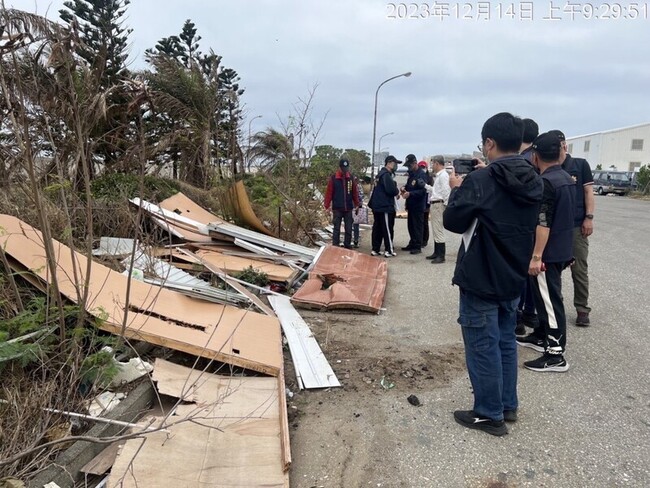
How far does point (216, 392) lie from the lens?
312cm

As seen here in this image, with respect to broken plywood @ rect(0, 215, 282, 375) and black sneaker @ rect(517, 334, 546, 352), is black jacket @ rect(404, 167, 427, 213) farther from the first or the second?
broken plywood @ rect(0, 215, 282, 375)

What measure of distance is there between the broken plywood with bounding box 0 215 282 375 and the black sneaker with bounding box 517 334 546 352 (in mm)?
2300

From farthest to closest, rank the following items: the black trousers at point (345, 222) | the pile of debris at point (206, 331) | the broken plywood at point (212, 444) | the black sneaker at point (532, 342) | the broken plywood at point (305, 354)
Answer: the black trousers at point (345, 222) → the black sneaker at point (532, 342) → the broken plywood at point (305, 354) → the pile of debris at point (206, 331) → the broken plywood at point (212, 444)

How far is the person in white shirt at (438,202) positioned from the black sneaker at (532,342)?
3.88 metres

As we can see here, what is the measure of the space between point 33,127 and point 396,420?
3.70m

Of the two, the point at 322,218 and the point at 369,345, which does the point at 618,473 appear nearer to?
the point at 369,345

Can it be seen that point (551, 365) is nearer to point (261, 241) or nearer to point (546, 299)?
point (546, 299)

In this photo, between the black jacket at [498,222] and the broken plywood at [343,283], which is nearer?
the black jacket at [498,222]

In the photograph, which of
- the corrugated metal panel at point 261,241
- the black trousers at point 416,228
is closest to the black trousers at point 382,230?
the black trousers at point 416,228

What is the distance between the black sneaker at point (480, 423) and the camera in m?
2.88

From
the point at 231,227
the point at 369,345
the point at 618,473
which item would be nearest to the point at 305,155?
the point at 231,227

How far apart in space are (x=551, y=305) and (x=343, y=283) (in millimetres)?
2770

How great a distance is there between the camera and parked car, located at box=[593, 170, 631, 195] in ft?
117

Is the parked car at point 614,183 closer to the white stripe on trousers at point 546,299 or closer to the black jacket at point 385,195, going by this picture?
the black jacket at point 385,195
